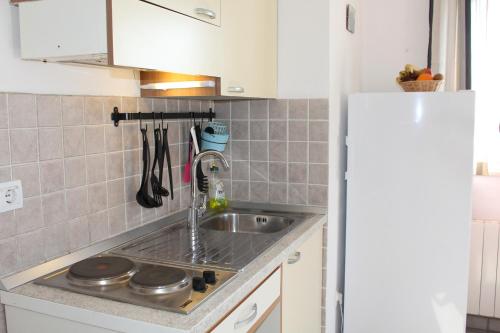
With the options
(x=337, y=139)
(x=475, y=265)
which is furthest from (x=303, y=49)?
(x=475, y=265)

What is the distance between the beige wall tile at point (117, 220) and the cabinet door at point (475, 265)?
2.16 meters

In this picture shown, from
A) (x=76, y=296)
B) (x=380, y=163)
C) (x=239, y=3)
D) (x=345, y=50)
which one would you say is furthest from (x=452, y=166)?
(x=76, y=296)

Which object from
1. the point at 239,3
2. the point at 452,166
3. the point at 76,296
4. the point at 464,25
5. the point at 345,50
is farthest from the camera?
the point at 464,25

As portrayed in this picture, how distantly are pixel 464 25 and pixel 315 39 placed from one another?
3.91 ft

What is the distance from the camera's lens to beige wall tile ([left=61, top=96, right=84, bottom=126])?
1.52 m

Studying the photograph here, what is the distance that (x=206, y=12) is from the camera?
1.61 meters

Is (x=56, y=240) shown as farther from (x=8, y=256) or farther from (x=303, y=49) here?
(x=303, y=49)

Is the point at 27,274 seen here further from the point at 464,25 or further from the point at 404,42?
the point at 464,25

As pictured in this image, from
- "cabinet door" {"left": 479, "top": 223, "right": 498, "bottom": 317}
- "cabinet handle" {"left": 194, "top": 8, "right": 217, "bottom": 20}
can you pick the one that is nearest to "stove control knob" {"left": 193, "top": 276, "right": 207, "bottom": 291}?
"cabinet handle" {"left": 194, "top": 8, "right": 217, "bottom": 20}

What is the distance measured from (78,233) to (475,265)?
7.89 feet

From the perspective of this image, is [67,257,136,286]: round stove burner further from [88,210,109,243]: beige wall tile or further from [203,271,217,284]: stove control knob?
[203,271,217,284]: stove control knob

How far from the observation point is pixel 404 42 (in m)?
2.91

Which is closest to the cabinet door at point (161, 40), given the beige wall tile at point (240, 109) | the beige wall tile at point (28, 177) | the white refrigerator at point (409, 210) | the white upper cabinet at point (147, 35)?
the white upper cabinet at point (147, 35)

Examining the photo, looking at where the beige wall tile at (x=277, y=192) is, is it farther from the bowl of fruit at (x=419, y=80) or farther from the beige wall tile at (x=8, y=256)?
the beige wall tile at (x=8, y=256)
